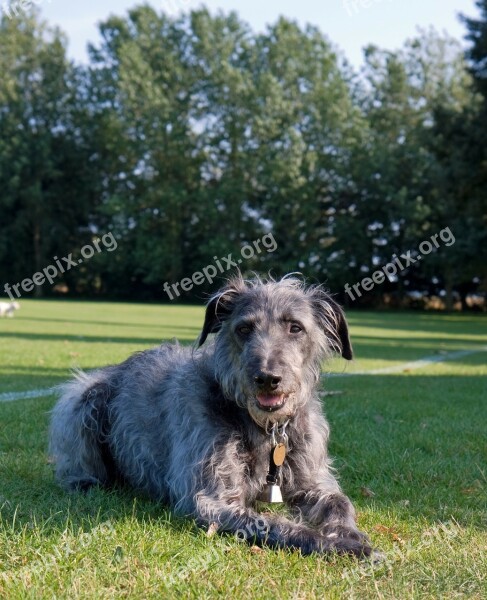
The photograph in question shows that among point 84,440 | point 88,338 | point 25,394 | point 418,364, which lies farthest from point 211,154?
point 84,440

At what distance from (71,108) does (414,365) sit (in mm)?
56209

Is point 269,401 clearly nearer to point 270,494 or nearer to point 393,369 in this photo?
point 270,494

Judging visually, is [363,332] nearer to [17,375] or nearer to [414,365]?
[414,365]

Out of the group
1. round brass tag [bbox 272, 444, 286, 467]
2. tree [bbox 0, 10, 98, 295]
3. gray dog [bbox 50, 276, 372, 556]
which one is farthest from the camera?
tree [bbox 0, 10, 98, 295]

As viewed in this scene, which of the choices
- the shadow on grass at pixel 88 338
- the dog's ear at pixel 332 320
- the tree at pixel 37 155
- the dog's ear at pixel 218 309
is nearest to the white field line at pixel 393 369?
the dog's ear at pixel 332 320

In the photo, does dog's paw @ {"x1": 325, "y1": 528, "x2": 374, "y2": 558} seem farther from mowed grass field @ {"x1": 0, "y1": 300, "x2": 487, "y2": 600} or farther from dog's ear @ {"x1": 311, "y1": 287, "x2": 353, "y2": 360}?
dog's ear @ {"x1": 311, "y1": 287, "x2": 353, "y2": 360}

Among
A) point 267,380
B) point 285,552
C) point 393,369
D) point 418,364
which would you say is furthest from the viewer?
point 418,364

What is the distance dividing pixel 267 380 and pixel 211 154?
60.2m

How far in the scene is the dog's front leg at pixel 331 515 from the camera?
4171 millimetres

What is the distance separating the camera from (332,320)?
17.3ft

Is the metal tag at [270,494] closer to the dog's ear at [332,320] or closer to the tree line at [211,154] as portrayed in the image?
the dog's ear at [332,320]

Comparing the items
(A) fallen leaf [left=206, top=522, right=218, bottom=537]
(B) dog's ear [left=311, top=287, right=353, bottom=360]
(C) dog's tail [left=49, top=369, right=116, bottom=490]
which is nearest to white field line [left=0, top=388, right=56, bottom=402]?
(C) dog's tail [left=49, top=369, right=116, bottom=490]

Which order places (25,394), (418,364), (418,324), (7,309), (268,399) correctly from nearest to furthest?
(268,399), (25,394), (418,364), (7,309), (418,324)

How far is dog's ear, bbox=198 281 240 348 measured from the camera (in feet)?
16.6
